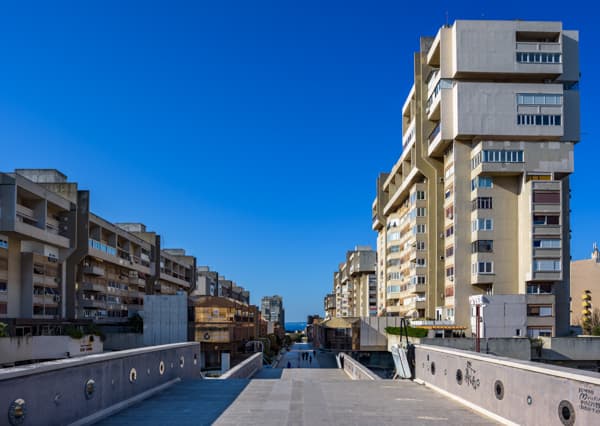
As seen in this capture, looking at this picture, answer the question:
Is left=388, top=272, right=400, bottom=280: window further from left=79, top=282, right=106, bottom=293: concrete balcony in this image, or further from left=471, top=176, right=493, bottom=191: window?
left=79, top=282, right=106, bottom=293: concrete balcony

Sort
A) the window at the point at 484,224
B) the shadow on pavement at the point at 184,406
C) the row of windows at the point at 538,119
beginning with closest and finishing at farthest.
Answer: the shadow on pavement at the point at 184,406 < the row of windows at the point at 538,119 < the window at the point at 484,224

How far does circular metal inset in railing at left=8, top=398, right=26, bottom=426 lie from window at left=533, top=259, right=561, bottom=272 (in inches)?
2353

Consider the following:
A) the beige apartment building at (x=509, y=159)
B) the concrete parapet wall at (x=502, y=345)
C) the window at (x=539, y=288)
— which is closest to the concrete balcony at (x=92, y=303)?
the concrete parapet wall at (x=502, y=345)

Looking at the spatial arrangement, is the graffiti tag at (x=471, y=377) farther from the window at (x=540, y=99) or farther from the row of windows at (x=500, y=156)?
the window at (x=540, y=99)

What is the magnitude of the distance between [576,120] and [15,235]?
5731 centimetres

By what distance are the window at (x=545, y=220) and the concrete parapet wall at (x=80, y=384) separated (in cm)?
5089

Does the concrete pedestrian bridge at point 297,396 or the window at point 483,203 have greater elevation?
the window at point 483,203

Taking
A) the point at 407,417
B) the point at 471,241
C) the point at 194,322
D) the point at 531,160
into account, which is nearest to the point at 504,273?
the point at 471,241

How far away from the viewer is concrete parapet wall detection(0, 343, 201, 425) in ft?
36.7

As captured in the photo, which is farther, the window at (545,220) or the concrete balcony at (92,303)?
the concrete balcony at (92,303)

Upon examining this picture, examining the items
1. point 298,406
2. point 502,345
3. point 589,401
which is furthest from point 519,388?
point 502,345

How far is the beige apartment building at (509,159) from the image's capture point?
6494cm

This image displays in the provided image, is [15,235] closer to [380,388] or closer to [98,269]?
[98,269]

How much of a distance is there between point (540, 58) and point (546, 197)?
14.5 metres
